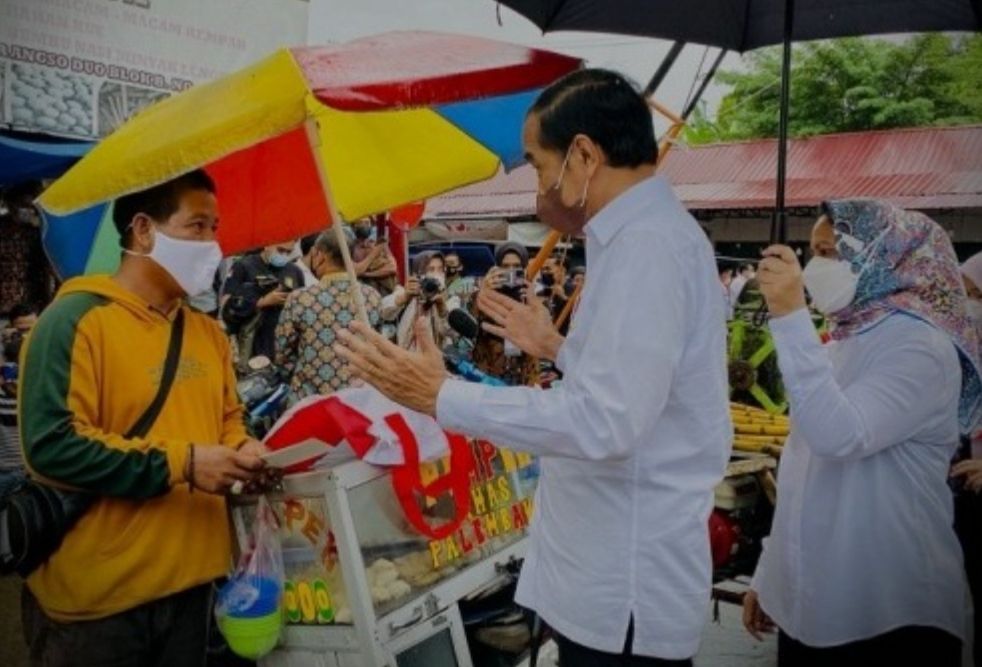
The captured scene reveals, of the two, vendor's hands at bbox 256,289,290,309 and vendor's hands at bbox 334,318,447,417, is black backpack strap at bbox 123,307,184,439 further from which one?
vendor's hands at bbox 256,289,290,309

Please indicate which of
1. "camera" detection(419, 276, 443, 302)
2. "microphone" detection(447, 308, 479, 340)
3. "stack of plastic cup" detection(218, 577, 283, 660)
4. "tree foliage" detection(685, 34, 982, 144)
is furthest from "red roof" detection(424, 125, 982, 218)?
"stack of plastic cup" detection(218, 577, 283, 660)

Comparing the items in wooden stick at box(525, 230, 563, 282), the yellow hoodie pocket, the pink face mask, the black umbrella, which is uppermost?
the black umbrella

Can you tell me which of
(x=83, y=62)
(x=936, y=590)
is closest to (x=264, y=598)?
(x=936, y=590)

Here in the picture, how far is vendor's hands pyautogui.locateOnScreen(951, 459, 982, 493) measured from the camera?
2750 mm

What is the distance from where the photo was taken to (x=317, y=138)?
2.31m

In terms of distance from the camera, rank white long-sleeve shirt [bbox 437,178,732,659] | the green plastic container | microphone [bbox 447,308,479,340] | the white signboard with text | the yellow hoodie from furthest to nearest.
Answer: the white signboard with text → microphone [bbox 447,308,479,340] → the green plastic container → the yellow hoodie → white long-sleeve shirt [bbox 437,178,732,659]

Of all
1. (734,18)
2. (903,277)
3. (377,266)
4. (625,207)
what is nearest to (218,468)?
(625,207)

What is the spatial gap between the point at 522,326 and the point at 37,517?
1233 mm

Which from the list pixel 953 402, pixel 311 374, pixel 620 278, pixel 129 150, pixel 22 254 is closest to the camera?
pixel 620 278

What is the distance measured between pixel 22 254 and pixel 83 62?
1691 mm

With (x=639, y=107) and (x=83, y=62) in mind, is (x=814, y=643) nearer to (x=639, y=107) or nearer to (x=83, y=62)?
(x=639, y=107)

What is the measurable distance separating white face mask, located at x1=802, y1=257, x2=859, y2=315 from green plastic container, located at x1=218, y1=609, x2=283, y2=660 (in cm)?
165

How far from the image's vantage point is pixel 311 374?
4.62 m

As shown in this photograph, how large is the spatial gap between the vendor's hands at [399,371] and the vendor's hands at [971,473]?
2.00m
